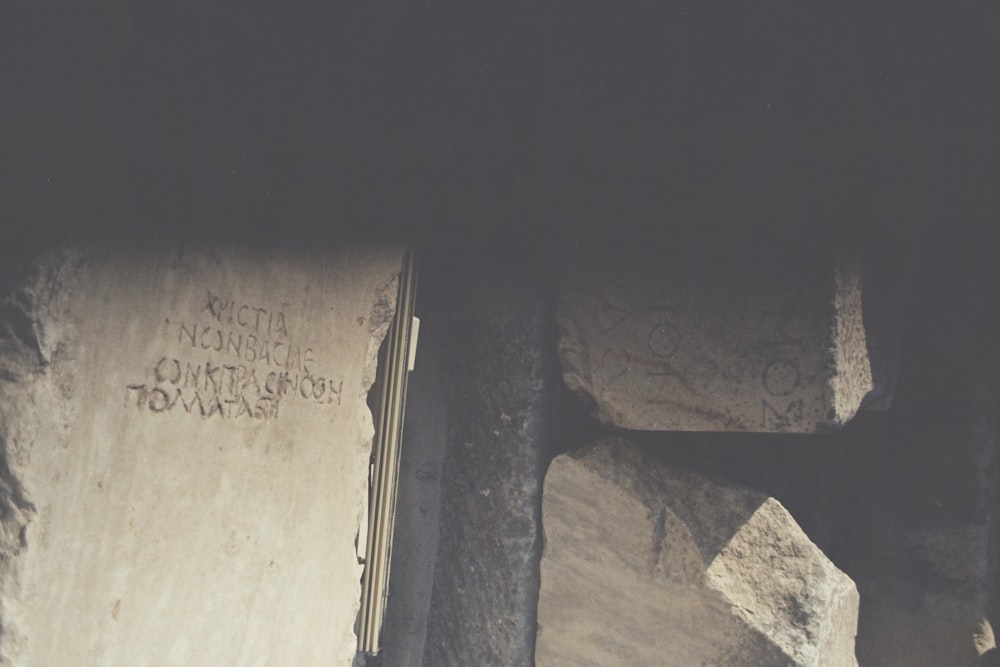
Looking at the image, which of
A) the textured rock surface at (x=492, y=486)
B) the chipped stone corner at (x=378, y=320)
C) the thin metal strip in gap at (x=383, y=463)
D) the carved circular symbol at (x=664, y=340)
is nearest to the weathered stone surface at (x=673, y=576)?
the textured rock surface at (x=492, y=486)

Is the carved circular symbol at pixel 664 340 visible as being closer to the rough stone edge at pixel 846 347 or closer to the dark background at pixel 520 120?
the dark background at pixel 520 120

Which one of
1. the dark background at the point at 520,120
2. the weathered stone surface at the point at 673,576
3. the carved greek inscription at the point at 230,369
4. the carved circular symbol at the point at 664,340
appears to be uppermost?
the dark background at the point at 520,120

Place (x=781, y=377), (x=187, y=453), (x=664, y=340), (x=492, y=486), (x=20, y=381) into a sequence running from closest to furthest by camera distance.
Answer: (x=20, y=381) → (x=187, y=453) → (x=781, y=377) → (x=664, y=340) → (x=492, y=486)

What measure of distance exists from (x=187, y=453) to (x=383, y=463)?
0.58 metres

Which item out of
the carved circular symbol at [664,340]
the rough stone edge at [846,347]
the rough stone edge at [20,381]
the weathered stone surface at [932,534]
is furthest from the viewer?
the weathered stone surface at [932,534]

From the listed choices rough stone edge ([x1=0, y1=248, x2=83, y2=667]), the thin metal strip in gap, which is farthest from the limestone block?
rough stone edge ([x1=0, y1=248, x2=83, y2=667])

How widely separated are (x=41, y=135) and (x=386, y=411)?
91 cm

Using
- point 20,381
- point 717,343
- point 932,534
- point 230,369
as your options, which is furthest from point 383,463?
point 932,534

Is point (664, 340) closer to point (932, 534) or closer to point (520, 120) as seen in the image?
point (520, 120)

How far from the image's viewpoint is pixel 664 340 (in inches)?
77.7

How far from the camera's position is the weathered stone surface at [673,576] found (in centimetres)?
189

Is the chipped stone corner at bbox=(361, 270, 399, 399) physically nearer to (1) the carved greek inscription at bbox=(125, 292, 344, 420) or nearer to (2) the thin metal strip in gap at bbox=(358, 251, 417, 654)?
(2) the thin metal strip in gap at bbox=(358, 251, 417, 654)

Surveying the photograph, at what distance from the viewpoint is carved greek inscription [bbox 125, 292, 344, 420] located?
4.61ft

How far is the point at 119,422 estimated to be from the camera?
4.34 ft
